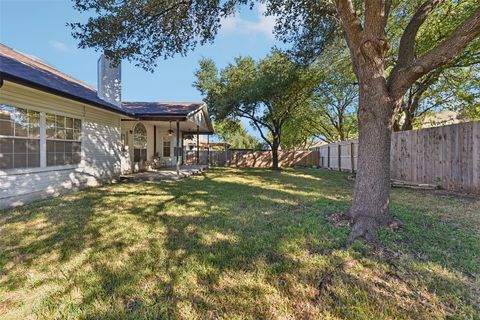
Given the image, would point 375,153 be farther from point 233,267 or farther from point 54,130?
point 54,130

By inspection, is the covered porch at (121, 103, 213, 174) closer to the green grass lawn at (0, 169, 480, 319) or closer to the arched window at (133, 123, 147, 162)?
the arched window at (133, 123, 147, 162)

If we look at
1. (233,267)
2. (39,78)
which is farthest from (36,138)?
(233,267)

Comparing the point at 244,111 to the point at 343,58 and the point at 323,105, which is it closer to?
the point at 343,58

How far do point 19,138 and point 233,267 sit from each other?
5.98 metres

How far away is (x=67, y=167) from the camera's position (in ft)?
22.5

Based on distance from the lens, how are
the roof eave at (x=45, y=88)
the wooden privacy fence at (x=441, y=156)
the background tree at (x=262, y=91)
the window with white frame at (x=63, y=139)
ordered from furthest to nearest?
the background tree at (x=262, y=91)
the window with white frame at (x=63, y=139)
the wooden privacy fence at (x=441, y=156)
the roof eave at (x=45, y=88)

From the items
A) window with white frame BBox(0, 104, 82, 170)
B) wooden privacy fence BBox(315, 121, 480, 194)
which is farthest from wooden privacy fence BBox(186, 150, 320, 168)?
window with white frame BBox(0, 104, 82, 170)

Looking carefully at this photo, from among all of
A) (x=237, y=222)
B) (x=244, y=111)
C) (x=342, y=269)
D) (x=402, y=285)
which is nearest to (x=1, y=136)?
(x=237, y=222)

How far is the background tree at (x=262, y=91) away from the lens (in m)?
14.2

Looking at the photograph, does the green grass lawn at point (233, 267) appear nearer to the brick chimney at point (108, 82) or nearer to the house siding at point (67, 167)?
the house siding at point (67, 167)

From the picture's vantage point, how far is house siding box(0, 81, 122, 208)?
5.20 metres

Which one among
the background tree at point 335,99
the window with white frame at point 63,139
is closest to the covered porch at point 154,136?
the window with white frame at point 63,139

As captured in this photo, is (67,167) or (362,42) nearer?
(362,42)

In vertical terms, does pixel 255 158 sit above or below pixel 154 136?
below
